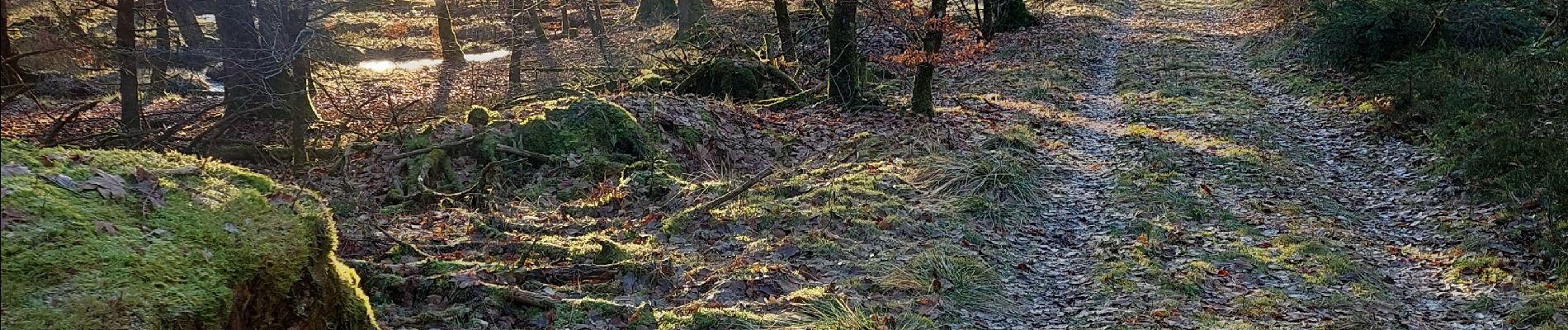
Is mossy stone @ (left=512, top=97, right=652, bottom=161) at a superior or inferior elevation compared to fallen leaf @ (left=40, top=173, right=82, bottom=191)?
inferior

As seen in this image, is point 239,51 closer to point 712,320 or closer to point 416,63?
point 712,320

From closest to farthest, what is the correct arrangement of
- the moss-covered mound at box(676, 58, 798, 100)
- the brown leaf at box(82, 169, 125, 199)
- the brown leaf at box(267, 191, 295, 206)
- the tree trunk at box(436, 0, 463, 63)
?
the brown leaf at box(82, 169, 125, 199)
the brown leaf at box(267, 191, 295, 206)
the moss-covered mound at box(676, 58, 798, 100)
the tree trunk at box(436, 0, 463, 63)

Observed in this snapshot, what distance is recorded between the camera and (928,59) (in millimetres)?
12789

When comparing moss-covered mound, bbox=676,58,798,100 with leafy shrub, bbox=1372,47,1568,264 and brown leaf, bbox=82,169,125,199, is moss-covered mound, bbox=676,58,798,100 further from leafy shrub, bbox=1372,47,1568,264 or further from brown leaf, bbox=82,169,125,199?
brown leaf, bbox=82,169,125,199

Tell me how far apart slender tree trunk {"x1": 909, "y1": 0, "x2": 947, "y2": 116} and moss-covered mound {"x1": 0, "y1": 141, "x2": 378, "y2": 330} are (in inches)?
376

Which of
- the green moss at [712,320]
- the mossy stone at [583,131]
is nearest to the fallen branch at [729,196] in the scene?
the mossy stone at [583,131]

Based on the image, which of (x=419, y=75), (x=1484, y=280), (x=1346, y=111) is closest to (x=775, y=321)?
(x=1484, y=280)

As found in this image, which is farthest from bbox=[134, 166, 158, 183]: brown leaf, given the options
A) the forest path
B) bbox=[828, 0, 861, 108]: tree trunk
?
bbox=[828, 0, 861, 108]: tree trunk

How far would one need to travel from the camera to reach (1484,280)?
7188mm

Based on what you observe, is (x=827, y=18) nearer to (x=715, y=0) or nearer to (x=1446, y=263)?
(x=1446, y=263)

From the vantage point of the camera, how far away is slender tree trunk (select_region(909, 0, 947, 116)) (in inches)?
491

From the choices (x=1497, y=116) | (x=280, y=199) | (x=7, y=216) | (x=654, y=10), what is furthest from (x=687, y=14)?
(x=7, y=216)

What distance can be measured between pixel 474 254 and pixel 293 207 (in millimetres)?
3568

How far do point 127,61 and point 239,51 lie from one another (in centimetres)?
234
